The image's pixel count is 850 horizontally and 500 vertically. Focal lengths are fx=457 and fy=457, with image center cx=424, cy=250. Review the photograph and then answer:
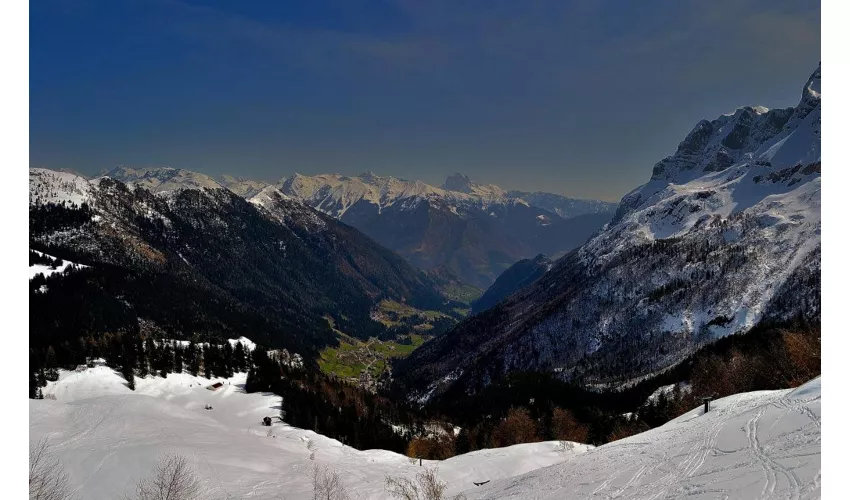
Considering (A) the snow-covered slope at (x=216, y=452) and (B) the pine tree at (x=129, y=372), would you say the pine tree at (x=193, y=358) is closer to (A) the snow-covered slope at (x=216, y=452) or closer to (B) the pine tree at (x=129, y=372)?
(B) the pine tree at (x=129, y=372)

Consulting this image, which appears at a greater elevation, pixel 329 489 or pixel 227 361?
pixel 227 361

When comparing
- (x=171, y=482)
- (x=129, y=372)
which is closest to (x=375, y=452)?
(x=171, y=482)

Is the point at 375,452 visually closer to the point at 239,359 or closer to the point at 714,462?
the point at 714,462

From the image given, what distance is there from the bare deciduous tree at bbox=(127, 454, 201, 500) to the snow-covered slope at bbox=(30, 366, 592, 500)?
1591mm

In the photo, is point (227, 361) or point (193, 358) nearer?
point (193, 358)

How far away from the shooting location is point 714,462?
32094mm

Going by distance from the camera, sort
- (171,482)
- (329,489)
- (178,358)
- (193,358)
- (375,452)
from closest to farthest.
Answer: (171,482), (329,489), (375,452), (178,358), (193,358)

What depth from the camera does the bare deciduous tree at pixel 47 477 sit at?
42.4 m

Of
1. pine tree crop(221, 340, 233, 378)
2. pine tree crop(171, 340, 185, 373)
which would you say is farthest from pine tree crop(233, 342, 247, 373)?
pine tree crop(171, 340, 185, 373)

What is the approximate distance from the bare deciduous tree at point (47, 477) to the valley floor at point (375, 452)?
5.99 ft

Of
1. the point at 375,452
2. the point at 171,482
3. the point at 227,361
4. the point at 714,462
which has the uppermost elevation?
the point at 227,361

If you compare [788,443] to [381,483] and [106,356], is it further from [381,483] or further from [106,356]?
[106,356]

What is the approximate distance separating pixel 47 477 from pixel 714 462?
68.1 metres

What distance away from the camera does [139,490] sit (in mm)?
56906
